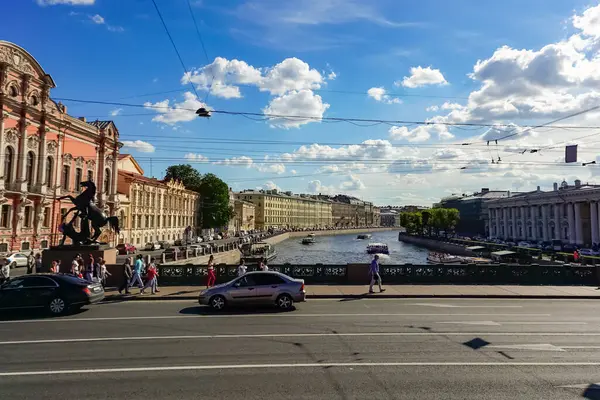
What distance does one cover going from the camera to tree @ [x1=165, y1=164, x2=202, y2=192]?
10212 centimetres

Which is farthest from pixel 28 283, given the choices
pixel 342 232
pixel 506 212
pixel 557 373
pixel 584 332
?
pixel 342 232

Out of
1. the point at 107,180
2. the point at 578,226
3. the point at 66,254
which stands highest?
the point at 107,180

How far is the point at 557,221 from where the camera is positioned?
9338cm

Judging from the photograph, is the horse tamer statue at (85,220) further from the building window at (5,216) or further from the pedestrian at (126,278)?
the building window at (5,216)

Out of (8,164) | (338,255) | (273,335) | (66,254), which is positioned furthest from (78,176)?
(273,335)

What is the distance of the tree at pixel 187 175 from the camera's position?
335ft

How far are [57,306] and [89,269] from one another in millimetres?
5969

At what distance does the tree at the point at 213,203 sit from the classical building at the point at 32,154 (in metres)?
43.9

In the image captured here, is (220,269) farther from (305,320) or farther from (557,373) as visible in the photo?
(557,373)

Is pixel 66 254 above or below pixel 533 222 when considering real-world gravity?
below

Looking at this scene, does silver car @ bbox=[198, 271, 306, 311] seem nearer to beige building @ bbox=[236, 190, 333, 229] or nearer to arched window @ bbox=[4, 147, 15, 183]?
arched window @ bbox=[4, 147, 15, 183]

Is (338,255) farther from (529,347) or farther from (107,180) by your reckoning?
(529,347)

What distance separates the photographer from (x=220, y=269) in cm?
2239

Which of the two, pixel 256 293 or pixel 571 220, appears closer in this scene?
pixel 256 293
